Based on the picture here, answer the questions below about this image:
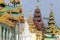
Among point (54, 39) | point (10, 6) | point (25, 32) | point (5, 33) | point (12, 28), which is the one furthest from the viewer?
point (54, 39)

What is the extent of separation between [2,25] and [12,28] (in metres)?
4.40

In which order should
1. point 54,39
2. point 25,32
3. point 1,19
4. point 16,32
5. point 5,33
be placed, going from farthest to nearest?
point 54,39, point 25,32, point 16,32, point 5,33, point 1,19

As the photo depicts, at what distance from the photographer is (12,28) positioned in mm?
27688

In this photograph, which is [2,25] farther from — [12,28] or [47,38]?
[47,38]

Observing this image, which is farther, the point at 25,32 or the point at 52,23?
the point at 52,23

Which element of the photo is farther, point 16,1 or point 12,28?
point 16,1

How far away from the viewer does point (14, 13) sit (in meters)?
30.2

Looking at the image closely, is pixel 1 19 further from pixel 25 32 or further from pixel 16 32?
pixel 25 32

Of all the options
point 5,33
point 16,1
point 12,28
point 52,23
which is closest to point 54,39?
point 52,23

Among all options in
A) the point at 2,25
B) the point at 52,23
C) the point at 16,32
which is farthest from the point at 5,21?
the point at 52,23

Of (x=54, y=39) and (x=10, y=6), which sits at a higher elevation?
Result: (x=10, y=6)

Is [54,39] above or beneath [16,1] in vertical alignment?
beneath

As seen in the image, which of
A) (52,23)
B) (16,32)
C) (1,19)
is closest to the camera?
(1,19)

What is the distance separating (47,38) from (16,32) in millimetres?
24588
